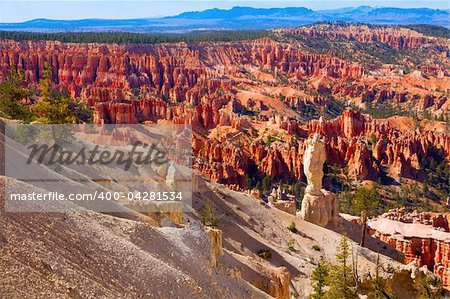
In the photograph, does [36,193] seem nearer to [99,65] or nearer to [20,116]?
[20,116]

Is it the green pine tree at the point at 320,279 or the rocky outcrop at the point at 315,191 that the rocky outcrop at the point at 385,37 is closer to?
the rocky outcrop at the point at 315,191

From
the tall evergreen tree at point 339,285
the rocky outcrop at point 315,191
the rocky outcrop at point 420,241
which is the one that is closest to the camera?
the tall evergreen tree at point 339,285

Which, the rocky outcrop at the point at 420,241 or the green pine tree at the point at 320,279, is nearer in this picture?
the green pine tree at the point at 320,279

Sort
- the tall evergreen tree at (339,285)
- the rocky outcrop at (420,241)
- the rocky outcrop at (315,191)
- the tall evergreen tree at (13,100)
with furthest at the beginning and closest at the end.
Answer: the rocky outcrop at (315,191) < the tall evergreen tree at (13,100) < the rocky outcrop at (420,241) < the tall evergreen tree at (339,285)

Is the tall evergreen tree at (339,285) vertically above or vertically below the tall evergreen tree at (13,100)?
below

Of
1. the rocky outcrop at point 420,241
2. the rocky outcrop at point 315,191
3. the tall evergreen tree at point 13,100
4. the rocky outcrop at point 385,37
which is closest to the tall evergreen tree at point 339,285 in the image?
the rocky outcrop at point 420,241

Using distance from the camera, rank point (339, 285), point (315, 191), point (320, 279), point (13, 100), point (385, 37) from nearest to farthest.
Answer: point (339, 285) < point (320, 279) < point (13, 100) < point (315, 191) < point (385, 37)

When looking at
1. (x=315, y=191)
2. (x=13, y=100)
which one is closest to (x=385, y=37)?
(x=315, y=191)

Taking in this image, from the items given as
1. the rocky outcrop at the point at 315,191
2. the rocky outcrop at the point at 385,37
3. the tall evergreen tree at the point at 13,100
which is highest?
the rocky outcrop at the point at 385,37

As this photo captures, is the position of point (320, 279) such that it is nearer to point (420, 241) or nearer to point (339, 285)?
point (339, 285)

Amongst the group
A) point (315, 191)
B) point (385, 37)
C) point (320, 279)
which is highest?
point (385, 37)

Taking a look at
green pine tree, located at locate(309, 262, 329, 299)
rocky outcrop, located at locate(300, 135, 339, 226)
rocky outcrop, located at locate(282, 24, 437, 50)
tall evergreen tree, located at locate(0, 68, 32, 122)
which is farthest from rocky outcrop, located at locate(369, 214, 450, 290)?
rocky outcrop, located at locate(282, 24, 437, 50)

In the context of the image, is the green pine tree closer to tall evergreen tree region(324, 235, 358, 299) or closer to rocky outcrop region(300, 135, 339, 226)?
tall evergreen tree region(324, 235, 358, 299)
